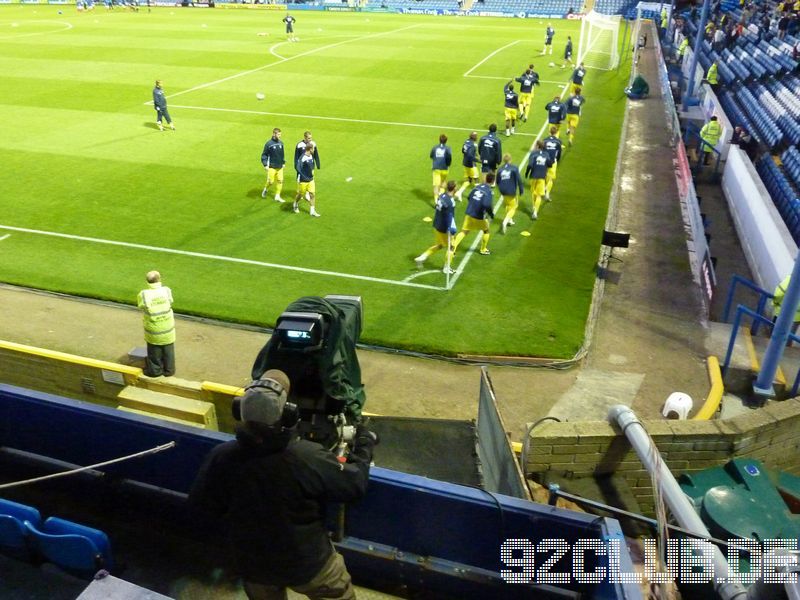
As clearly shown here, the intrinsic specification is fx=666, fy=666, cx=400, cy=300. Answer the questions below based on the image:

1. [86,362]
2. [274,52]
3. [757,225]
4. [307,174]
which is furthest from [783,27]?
[86,362]

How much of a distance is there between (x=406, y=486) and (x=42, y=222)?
13.4 meters

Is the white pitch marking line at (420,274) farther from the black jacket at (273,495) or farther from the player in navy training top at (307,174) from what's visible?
the black jacket at (273,495)

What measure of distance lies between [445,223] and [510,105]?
37.2 ft

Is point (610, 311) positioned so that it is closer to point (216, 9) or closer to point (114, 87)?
point (114, 87)

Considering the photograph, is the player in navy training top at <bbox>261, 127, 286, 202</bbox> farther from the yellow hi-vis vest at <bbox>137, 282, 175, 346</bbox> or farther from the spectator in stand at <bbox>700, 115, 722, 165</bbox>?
the spectator in stand at <bbox>700, 115, 722, 165</bbox>

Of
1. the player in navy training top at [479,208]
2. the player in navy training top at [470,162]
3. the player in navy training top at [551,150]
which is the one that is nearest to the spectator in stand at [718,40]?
the player in navy training top at [551,150]

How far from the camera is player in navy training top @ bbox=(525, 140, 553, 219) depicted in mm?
15461

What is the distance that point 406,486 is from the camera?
181 inches

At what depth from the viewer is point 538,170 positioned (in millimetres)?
15484

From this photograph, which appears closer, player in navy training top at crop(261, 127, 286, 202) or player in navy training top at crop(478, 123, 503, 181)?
player in navy training top at crop(261, 127, 286, 202)

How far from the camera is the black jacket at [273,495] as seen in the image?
11.2ft

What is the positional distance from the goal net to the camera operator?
36730 mm

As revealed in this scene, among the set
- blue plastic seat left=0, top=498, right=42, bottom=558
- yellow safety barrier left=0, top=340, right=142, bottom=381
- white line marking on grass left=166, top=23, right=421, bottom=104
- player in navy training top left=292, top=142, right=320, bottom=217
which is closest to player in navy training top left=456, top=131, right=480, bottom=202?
player in navy training top left=292, top=142, right=320, bottom=217

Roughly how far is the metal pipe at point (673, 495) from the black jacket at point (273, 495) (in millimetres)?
2624
